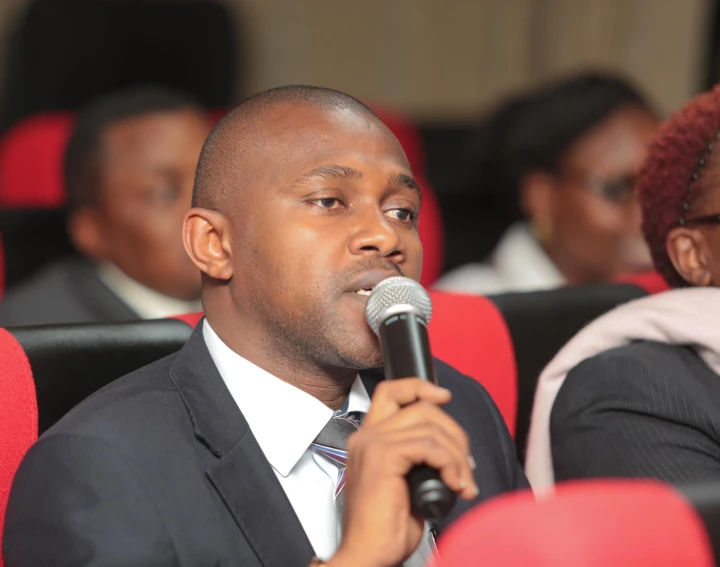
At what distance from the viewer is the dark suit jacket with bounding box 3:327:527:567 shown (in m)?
1.05

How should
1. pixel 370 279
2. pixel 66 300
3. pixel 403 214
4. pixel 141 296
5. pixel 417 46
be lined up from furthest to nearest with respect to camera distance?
1. pixel 417 46
2. pixel 141 296
3. pixel 66 300
4. pixel 403 214
5. pixel 370 279

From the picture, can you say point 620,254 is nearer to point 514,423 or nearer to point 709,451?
point 514,423

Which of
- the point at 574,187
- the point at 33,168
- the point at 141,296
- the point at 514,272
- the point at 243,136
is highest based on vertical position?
the point at 243,136

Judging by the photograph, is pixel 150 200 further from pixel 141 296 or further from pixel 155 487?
pixel 155 487

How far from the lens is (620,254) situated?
2.97m

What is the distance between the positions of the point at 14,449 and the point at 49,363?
136 millimetres

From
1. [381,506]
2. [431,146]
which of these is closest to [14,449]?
[381,506]

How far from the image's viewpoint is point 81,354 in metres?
1.40

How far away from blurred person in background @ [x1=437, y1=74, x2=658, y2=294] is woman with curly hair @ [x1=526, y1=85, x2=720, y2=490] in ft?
4.17

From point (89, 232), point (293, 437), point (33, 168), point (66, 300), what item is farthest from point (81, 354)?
point (33, 168)

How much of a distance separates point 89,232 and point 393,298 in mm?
2002

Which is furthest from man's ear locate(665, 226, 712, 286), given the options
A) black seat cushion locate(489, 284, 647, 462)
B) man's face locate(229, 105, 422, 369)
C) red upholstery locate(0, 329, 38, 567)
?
red upholstery locate(0, 329, 38, 567)

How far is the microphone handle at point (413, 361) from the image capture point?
0.90 meters

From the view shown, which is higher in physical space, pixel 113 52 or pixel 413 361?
pixel 413 361
